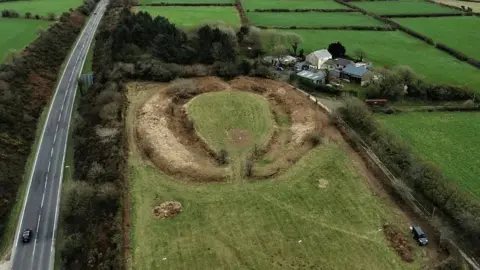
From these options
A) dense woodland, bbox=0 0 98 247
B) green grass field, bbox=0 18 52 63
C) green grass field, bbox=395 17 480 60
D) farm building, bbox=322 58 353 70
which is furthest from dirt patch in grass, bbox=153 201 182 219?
green grass field, bbox=395 17 480 60

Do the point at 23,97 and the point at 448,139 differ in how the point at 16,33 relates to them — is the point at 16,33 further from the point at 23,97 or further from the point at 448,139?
the point at 448,139

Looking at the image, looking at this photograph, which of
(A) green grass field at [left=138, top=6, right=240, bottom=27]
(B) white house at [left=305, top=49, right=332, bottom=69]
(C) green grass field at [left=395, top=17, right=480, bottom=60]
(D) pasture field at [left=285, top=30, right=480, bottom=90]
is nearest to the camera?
(D) pasture field at [left=285, top=30, right=480, bottom=90]

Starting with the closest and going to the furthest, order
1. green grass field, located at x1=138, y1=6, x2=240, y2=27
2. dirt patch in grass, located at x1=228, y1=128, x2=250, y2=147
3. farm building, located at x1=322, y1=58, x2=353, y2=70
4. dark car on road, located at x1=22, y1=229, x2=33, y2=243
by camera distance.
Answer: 1. dark car on road, located at x1=22, y1=229, x2=33, y2=243
2. dirt patch in grass, located at x1=228, y1=128, x2=250, y2=147
3. farm building, located at x1=322, y1=58, x2=353, y2=70
4. green grass field, located at x1=138, y1=6, x2=240, y2=27

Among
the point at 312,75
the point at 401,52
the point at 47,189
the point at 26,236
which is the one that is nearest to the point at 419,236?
the point at 26,236

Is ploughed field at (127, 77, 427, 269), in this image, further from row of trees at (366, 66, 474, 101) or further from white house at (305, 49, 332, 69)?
white house at (305, 49, 332, 69)

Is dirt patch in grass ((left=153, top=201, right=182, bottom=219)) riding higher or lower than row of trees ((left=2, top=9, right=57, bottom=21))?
lower

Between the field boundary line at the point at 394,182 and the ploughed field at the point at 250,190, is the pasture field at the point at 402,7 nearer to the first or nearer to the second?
the ploughed field at the point at 250,190

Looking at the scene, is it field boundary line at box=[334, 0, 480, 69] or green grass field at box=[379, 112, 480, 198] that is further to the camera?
field boundary line at box=[334, 0, 480, 69]
